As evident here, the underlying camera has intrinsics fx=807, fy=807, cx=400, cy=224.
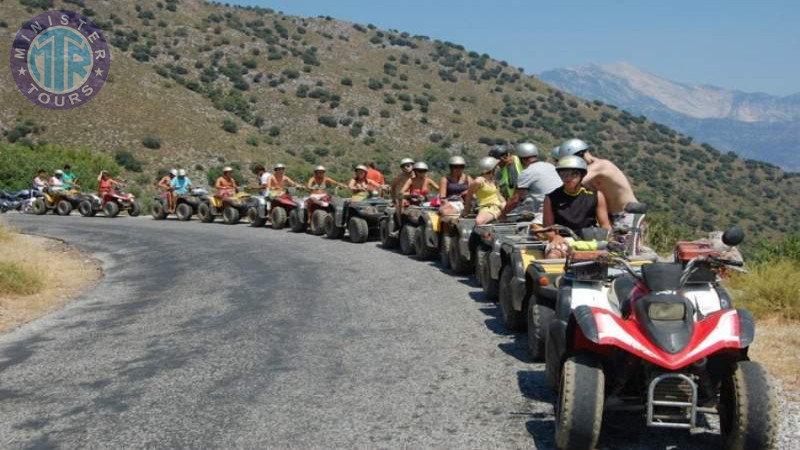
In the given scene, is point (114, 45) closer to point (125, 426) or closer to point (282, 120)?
point (282, 120)

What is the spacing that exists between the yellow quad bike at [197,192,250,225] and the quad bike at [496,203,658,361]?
15.7m

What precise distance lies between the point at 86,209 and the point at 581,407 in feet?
93.5

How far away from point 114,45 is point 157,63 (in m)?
3.68

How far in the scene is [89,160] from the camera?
4584 cm

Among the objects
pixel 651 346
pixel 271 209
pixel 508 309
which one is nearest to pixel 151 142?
pixel 271 209

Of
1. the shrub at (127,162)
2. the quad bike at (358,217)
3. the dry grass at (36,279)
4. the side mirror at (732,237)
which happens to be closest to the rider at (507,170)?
the quad bike at (358,217)

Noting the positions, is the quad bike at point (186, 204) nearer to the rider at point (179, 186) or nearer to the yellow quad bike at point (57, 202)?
the rider at point (179, 186)

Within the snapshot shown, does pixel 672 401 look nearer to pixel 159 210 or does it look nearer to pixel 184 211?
pixel 184 211

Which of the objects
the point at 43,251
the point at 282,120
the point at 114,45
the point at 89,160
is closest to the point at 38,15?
the point at 114,45

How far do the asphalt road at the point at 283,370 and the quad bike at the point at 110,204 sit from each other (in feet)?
54.5

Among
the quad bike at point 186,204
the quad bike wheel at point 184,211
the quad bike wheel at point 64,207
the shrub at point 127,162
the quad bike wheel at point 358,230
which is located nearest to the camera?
the quad bike wheel at point 358,230

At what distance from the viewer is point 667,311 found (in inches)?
195

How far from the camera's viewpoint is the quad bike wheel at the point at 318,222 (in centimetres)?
2012

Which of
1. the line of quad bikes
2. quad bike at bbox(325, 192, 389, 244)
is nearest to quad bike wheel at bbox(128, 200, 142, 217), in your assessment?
quad bike at bbox(325, 192, 389, 244)
